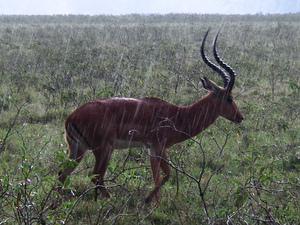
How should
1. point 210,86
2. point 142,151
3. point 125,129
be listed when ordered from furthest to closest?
point 142,151, point 210,86, point 125,129

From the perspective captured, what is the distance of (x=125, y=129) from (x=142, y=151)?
1336mm

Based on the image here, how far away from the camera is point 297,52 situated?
60.1 feet

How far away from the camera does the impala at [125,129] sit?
16.5ft

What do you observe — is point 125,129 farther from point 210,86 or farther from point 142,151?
point 210,86

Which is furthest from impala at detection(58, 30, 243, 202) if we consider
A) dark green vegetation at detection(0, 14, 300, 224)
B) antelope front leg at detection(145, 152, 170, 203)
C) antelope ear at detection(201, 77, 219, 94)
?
antelope ear at detection(201, 77, 219, 94)

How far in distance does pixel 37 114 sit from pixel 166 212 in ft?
15.1

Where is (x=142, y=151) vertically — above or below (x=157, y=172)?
below

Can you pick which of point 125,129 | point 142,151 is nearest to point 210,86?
point 142,151

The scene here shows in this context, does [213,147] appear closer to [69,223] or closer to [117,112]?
[117,112]

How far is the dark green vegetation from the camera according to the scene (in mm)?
3926

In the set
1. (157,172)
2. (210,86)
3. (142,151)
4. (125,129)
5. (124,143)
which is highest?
(210,86)

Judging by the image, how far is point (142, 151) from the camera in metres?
6.52

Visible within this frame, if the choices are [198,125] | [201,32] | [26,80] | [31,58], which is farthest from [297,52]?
[198,125]

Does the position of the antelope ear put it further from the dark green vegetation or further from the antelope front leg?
the antelope front leg
